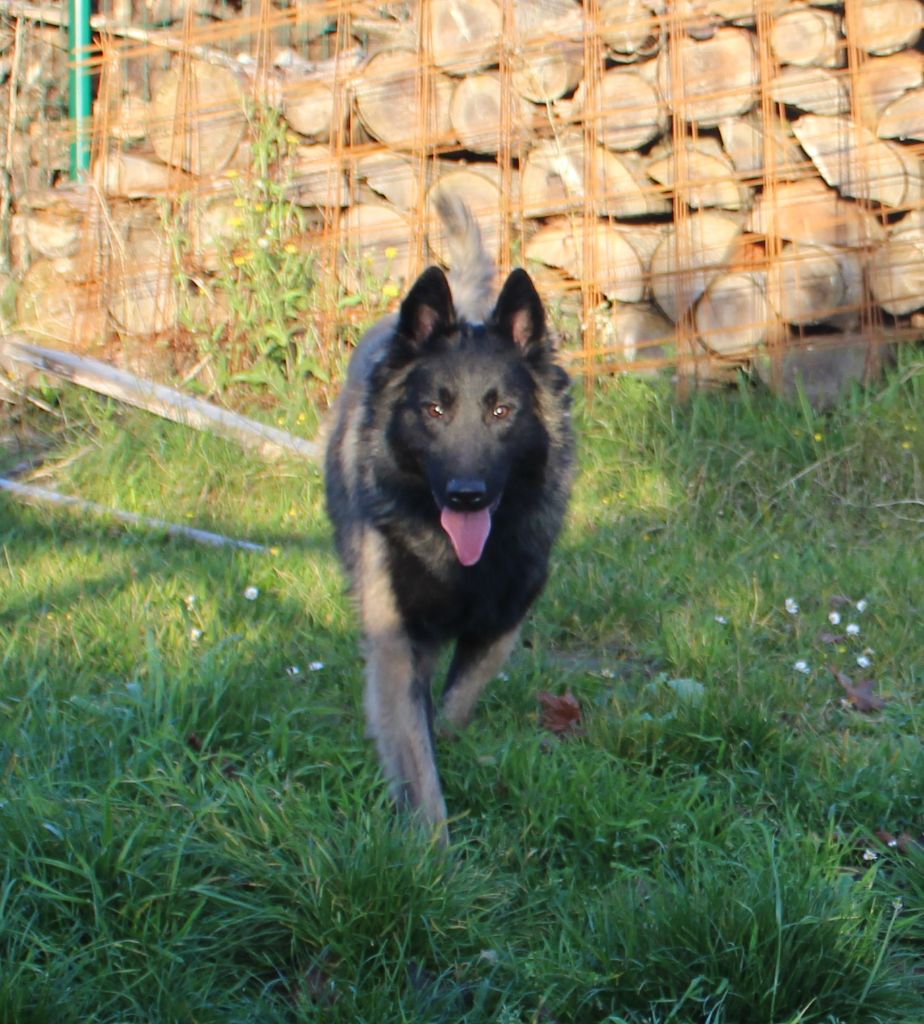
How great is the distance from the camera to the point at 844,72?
6.91m

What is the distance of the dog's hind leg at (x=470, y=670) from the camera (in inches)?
155

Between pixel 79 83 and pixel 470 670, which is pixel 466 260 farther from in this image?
pixel 79 83

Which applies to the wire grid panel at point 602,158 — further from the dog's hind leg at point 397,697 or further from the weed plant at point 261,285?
the dog's hind leg at point 397,697

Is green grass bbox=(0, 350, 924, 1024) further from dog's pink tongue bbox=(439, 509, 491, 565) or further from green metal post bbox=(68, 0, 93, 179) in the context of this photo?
green metal post bbox=(68, 0, 93, 179)

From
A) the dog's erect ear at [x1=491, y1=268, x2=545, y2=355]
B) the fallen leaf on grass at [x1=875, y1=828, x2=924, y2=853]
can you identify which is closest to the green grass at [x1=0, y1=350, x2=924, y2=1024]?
the fallen leaf on grass at [x1=875, y1=828, x2=924, y2=853]

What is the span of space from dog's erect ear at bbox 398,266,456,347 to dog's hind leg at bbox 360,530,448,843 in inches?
24.1

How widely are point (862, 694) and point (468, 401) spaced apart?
1.51 m

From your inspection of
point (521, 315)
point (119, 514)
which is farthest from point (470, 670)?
point (119, 514)

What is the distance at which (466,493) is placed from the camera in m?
3.55

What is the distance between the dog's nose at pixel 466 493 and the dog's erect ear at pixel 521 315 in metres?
0.53

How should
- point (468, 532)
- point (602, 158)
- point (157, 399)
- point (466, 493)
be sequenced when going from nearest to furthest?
point (466, 493) < point (468, 532) < point (157, 399) < point (602, 158)

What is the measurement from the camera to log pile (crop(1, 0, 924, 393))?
688 centimetres

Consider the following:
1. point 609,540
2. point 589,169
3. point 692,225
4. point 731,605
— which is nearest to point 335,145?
point 589,169

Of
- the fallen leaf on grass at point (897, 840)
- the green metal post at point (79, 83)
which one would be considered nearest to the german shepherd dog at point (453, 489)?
the fallen leaf on grass at point (897, 840)
